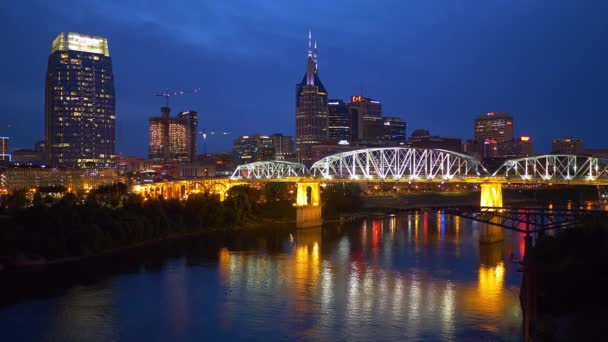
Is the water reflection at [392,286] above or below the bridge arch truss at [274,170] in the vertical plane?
below

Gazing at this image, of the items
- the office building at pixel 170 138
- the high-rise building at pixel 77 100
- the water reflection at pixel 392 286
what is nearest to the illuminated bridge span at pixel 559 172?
the water reflection at pixel 392 286

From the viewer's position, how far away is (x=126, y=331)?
22.2m

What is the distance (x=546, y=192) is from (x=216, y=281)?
71.9m

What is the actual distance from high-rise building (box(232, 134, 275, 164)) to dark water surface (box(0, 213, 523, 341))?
392 ft

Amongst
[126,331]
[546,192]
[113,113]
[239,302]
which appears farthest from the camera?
[113,113]

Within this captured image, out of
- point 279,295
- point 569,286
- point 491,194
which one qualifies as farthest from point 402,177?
point 569,286

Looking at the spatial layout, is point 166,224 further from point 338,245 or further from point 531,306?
point 531,306

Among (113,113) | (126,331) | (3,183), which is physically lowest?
(126,331)

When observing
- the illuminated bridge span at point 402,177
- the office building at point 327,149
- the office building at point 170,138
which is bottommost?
the illuminated bridge span at point 402,177

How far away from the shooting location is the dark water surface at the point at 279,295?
21938 mm

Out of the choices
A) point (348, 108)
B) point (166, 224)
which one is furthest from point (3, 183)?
point (348, 108)

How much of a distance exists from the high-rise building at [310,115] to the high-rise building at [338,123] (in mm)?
4675

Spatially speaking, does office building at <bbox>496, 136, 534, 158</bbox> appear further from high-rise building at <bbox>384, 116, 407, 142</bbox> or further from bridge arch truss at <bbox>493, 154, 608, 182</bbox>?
bridge arch truss at <bbox>493, 154, 608, 182</bbox>

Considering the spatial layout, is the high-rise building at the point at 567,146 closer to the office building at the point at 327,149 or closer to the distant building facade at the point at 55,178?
the office building at the point at 327,149
